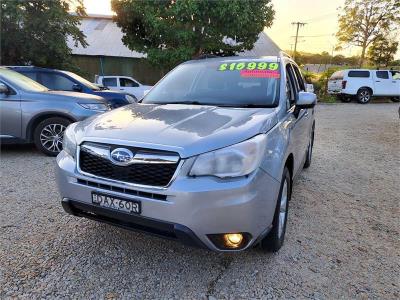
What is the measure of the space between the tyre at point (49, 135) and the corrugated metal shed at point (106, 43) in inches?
612

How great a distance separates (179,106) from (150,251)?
134cm

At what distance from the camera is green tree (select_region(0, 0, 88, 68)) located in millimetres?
12281

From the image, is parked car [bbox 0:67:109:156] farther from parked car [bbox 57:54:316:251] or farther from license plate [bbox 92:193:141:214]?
license plate [bbox 92:193:141:214]

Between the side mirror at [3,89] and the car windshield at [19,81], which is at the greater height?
the car windshield at [19,81]

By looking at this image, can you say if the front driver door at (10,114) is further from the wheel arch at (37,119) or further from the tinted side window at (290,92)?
the tinted side window at (290,92)

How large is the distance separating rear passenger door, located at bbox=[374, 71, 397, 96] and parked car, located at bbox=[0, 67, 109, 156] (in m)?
18.6

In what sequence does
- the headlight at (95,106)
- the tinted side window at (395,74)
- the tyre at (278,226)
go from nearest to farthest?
the tyre at (278,226) → the headlight at (95,106) → the tinted side window at (395,74)

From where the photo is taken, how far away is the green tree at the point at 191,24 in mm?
14039

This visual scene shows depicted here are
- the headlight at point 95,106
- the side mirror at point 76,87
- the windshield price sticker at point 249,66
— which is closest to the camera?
the windshield price sticker at point 249,66

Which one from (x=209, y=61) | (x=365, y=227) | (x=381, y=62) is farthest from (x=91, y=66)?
(x=381, y=62)

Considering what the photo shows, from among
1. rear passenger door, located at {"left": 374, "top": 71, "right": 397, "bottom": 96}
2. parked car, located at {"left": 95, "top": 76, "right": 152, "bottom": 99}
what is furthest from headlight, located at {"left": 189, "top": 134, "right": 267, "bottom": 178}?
rear passenger door, located at {"left": 374, "top": 71, "right": 397, "bottom": 96}

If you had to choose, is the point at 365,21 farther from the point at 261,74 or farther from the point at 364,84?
the point at 261,74

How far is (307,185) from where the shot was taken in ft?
16.0

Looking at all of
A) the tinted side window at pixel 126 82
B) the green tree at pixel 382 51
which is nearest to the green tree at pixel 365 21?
the green tree at pixel 382 51
